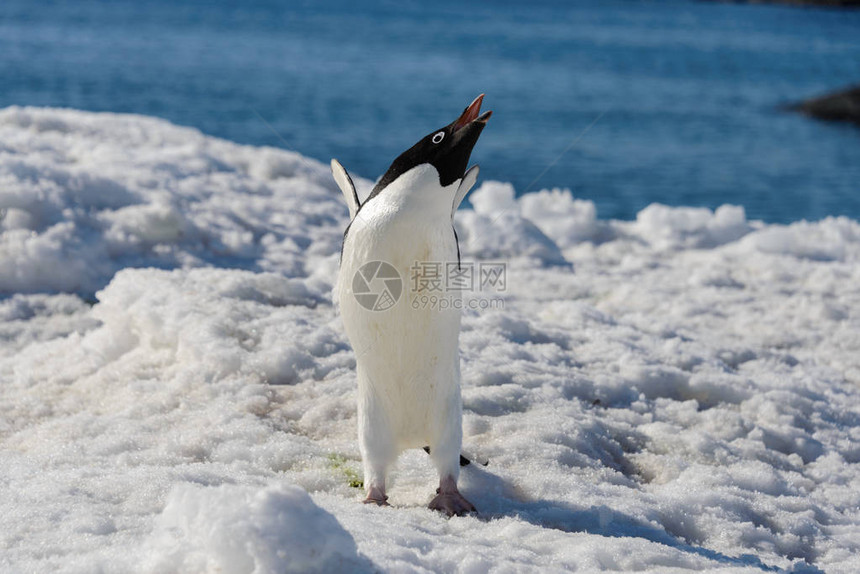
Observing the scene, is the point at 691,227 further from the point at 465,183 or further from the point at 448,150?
the point at 448,150

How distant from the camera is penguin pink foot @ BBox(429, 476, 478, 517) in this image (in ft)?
10.9

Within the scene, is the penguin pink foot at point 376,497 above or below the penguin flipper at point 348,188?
below

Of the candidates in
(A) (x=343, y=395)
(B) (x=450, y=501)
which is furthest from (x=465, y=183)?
(A) (x=343, y=395)

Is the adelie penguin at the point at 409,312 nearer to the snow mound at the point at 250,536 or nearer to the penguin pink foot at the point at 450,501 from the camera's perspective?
the penguin pink foot at the point at 450,501

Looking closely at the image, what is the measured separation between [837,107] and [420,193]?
29451 mm

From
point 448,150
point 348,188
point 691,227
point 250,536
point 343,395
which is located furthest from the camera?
point 691,227

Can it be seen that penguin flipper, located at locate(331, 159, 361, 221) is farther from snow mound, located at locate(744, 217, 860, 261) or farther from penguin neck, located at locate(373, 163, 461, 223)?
snow mound, located at locate(744, 217, 860, 261)

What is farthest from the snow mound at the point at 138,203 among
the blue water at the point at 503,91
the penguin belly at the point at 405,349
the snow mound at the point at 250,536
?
the blue water at the point at 503,91

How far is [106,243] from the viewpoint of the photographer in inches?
250

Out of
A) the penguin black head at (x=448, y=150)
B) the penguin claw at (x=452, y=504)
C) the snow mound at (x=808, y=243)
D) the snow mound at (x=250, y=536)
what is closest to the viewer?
the snow mound at (x=250, y=536)

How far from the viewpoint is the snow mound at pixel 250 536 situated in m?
2.40

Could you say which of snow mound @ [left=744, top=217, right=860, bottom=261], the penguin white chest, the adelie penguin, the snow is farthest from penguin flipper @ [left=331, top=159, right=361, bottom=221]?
snow mound @ [left=744, top=217, right=860, bottom=261]

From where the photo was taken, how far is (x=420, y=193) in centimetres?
324

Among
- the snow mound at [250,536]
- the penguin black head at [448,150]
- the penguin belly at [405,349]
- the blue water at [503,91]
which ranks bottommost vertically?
the snow mound at [250,536]
